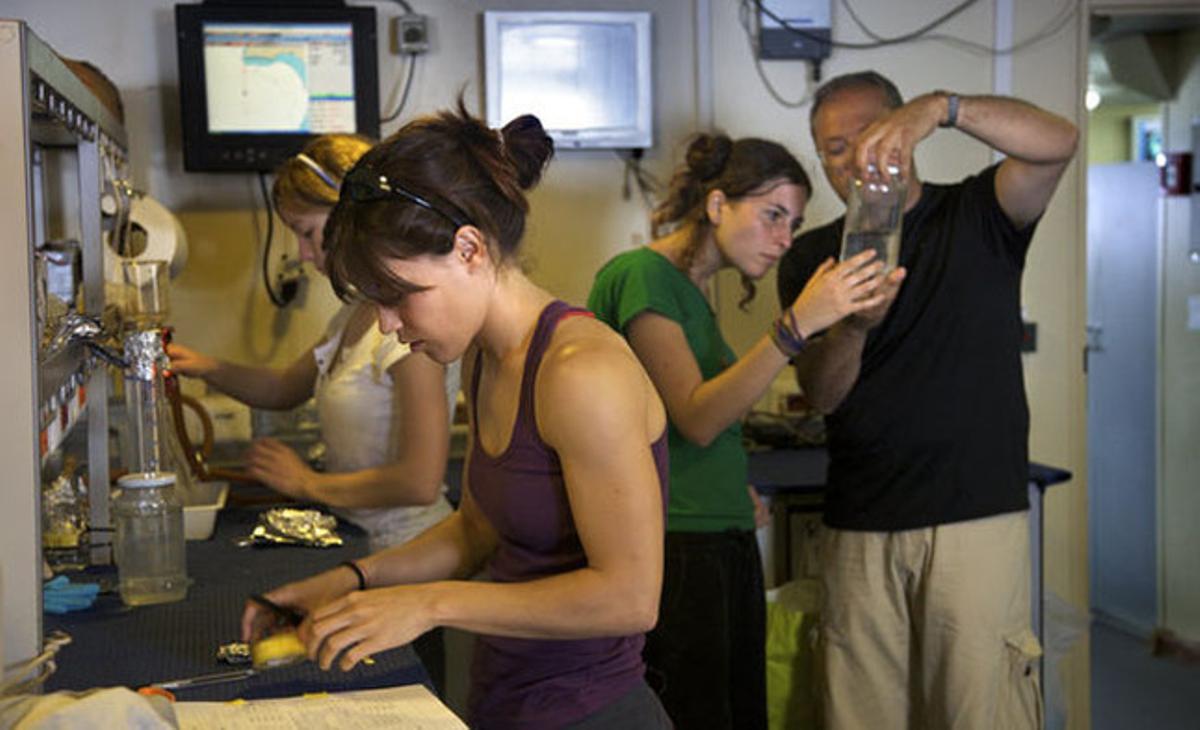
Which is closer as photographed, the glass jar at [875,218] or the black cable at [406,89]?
the glass jar at [875,218]

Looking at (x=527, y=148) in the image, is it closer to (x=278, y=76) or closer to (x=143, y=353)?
(x=143, y=353)

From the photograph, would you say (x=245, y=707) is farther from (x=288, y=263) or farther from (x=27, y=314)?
(x=288, y=263)

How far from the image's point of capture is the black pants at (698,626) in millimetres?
2500

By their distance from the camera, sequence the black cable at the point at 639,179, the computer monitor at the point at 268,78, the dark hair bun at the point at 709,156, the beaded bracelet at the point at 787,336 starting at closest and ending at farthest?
the beaded bracelet at the point at 787,336, the dark hair bun at the point at 709,156, the computer monitor at the point at 268,78, the black cable at the point at 639,179

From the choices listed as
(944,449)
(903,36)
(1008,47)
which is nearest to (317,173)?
(944,449)

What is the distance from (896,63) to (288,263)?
179cm

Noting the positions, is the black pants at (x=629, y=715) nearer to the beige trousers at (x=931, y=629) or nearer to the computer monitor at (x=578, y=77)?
the beige trousers at (x=931, y=629)

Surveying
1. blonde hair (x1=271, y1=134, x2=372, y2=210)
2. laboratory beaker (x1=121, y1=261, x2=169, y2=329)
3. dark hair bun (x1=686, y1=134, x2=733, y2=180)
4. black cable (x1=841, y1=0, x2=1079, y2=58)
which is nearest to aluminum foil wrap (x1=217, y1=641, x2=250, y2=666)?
laboratory beaker (x1=121, y1=261, x2=169, y2=329)

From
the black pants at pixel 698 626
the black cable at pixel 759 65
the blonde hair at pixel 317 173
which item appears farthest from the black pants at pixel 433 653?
the black cable at pixel 759 65

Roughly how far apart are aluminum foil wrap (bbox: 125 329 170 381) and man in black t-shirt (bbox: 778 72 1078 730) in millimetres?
1151

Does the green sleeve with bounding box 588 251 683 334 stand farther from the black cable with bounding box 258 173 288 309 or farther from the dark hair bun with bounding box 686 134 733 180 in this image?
the black cable with bounding box 258 173 288 309

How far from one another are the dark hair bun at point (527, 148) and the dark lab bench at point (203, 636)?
574 millimetres

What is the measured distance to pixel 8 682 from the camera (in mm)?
1276

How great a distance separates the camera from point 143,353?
200 centimetres
